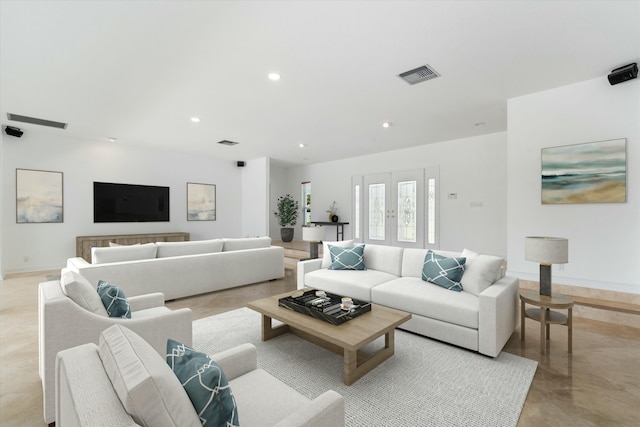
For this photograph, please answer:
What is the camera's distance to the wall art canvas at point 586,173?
333 cm

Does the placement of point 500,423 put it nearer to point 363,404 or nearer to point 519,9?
point 363,404

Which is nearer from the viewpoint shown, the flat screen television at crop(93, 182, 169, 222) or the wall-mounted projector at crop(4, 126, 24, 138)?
the wall-mounted projector at crop(4, 126, 24, 138)

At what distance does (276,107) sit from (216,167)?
15.1 feet

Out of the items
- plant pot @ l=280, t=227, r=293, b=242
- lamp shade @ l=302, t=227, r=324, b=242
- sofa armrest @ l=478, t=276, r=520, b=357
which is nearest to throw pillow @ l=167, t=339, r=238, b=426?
sofa armrest @ l=478, t=276, r=520, b=357

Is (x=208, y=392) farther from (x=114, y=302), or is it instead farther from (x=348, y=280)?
(x=348, y=280)

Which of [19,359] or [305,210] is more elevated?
[305,210]

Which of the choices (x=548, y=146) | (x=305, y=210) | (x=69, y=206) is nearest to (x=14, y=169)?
(x=69, y=206)

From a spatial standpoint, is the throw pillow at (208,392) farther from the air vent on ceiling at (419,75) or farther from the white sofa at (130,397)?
the air vent on ceiling at (419,75)

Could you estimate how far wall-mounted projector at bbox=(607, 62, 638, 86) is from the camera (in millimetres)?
3041

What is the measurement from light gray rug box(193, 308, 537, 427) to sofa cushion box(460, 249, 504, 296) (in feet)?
1.93

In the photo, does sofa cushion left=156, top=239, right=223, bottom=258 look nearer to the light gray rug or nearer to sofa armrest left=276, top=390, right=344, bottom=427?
the light gray rug

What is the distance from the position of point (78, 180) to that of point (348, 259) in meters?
6.08

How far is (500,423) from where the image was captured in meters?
1.71

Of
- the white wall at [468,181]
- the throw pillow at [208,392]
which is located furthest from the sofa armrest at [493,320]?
the white wall at [468,181]
